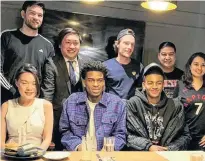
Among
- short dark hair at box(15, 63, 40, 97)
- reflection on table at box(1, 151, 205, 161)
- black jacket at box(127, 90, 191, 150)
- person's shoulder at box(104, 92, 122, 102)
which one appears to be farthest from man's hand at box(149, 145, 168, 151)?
short dark hair at box(15, 63, 40, 97)

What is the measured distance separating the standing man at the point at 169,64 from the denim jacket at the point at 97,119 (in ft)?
2.19

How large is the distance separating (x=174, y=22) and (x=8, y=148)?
2177 mm

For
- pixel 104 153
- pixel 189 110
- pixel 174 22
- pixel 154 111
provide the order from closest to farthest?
pixel 104 153 → pixel 154 111 → pixel 189 110 → pixel 174 22

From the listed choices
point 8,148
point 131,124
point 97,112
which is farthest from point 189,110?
point 8,148

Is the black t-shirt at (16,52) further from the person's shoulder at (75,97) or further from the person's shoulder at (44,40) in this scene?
the person's shoulder at (75,97)

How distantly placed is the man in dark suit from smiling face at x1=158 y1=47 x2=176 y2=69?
83 centimetres

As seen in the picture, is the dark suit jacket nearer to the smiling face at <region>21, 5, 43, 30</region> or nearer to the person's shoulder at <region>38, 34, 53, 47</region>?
the person's shoulder at <region>38, 34, 53, 47</region>

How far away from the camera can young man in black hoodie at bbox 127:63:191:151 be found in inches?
111

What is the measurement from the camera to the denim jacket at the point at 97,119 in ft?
8.94

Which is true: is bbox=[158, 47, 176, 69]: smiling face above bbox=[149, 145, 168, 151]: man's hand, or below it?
above

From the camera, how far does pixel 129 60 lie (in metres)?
3.24

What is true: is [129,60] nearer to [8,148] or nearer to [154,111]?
[154,111]

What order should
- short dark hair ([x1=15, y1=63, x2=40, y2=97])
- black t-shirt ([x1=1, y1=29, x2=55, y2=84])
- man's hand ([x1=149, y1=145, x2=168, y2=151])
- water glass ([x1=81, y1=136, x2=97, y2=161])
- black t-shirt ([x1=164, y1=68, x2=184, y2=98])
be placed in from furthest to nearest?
1. black t-shirt ([x1=164, y1=68, x2=184, y2=98])
2. black t-shirt ([x1=1, y1=29, x2=55, y2=84])
3. short dark hair ([x1=15, y1=63, x2=40, y2=97])
4. man's hand ([x1=149, y1=145, x2=168, y2=151])
5. water glass ([x1=81, y1=136, x2=97, y2=161])

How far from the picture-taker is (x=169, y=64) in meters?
3.32
